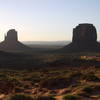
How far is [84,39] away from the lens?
154 m

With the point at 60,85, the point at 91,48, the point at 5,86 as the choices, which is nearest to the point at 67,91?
the point at 60,85

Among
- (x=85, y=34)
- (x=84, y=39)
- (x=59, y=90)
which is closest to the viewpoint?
(x=59, y=90)

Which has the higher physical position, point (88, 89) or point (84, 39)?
point (84, 39)

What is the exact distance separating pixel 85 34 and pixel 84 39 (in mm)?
3326

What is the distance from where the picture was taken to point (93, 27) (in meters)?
161

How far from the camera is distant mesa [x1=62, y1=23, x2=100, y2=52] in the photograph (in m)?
147

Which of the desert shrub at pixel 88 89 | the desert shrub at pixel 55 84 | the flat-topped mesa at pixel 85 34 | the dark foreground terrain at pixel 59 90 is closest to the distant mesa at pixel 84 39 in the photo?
the flat-topped mesa at pixel 85 34

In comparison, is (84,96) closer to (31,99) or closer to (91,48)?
(31,99)

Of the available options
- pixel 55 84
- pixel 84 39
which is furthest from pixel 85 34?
pixel 55 84

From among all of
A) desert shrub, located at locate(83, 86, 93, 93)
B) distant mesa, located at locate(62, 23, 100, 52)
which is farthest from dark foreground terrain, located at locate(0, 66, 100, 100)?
distant mesa, located at locate(62, 23, 100, 52)

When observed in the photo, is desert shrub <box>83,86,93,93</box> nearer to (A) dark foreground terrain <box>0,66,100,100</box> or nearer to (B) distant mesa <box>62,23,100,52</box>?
(A) dark foreground terrain <box>0,66,100,100</box>

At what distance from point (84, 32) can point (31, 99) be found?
143 metres

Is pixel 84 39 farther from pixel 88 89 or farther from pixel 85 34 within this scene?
pixel 88 89

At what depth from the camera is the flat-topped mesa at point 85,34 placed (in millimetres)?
153500
